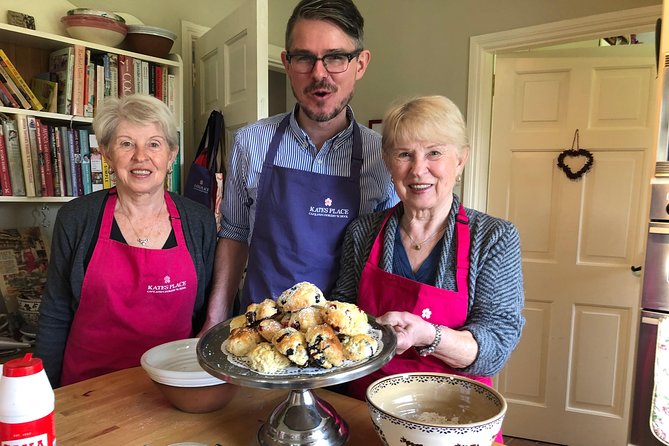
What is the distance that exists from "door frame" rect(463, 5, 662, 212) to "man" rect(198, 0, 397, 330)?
142 cm

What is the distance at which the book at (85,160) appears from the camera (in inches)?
85.5

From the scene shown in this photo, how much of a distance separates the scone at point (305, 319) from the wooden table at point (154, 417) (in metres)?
0.23

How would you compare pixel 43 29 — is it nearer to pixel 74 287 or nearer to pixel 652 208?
pixel 74 287

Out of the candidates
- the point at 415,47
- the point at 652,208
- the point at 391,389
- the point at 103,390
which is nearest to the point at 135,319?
the point at 103,390

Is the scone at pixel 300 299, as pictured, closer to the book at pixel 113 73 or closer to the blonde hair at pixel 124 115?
the blonde hair at pixel 124 115

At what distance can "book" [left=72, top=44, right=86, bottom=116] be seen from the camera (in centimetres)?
212

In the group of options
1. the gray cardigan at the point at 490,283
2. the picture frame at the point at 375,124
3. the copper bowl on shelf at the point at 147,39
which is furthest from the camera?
the picture frame at the point at 375,124

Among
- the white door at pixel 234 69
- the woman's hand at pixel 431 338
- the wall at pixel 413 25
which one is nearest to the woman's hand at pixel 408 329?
the woman's hand at pixel 431 338

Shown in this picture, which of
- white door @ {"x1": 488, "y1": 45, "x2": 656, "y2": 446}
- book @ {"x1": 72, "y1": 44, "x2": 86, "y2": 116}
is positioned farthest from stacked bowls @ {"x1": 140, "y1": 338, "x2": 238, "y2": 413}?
white door @ {"x1": 488, "y1": 45, "x2": 656, "y2": 446}

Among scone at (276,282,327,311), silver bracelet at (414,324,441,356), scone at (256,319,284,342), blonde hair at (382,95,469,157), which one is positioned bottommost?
→ silver bracelet at (414,324,441,356)

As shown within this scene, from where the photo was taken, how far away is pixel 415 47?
2814 millimetres

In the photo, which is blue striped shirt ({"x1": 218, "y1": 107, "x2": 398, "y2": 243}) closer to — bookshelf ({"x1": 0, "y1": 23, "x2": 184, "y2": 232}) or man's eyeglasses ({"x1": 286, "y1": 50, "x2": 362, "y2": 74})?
man's eyeglasses ({"x1": 286, "y1": 50, "x2": 362, "y2": 74})

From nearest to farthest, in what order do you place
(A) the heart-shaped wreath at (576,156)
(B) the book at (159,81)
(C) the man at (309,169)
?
(C) the man at (309,169), (B) the book at (159,81), (A) the heart-shaped wreath at (576,156)

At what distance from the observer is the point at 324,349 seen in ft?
2.53
